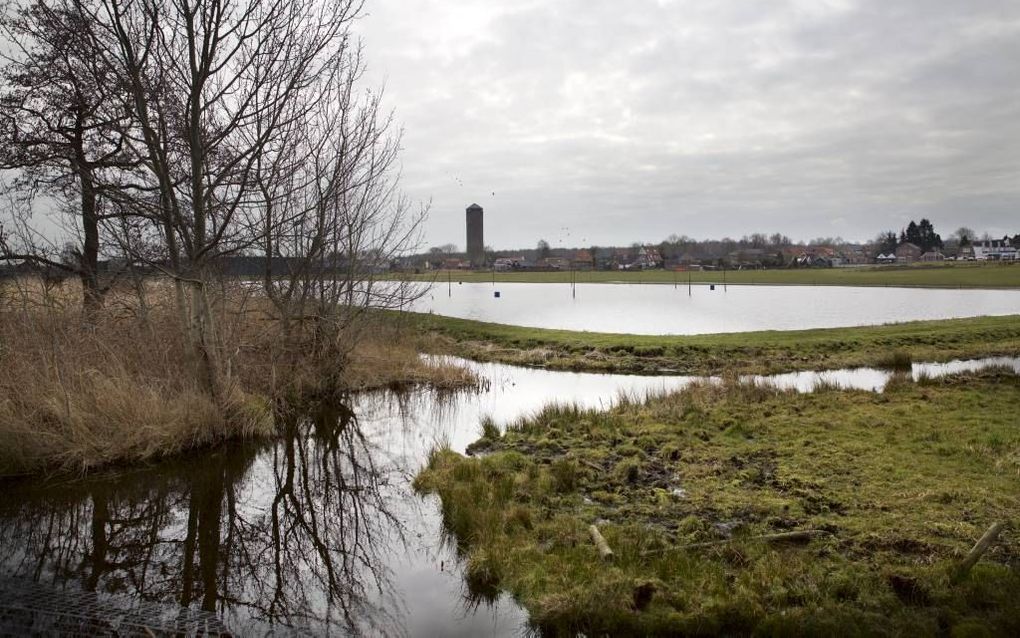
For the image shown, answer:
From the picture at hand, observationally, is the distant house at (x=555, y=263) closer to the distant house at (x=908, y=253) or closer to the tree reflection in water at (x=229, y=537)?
the distant house at (x=908, y=253)

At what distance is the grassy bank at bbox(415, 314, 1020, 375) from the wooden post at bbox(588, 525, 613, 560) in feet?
43.8

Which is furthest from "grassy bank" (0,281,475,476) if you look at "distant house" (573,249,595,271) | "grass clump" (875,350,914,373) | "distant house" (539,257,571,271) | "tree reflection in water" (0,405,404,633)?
"distant house" (539,257,571,271)

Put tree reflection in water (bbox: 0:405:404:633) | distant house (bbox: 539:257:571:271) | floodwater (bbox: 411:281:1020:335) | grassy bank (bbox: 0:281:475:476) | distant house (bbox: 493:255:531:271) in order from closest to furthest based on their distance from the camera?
tree reflection in water (bbox: 0:405:404:633)
grassy bank (bbox: 0:281:475:476)
floodwater (bbox: 411:281:1020:335)
distant house (bbox: 493:255:531:271)
distant house (bbox: 539:257:571:271)

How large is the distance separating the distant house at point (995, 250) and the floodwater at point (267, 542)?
146572 mm

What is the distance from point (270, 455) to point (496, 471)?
420 centimetres

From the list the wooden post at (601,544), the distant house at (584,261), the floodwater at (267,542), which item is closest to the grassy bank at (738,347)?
the floodwater at (267,542)

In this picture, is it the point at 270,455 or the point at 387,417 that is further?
the point at 387,417

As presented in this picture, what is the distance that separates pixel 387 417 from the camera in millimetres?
14641

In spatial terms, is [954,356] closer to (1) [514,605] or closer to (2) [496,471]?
(2) [496,471]

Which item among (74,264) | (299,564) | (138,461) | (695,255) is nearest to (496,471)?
(299,564)

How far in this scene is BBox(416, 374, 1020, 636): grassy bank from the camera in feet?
17.7

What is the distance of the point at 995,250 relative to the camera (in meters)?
140

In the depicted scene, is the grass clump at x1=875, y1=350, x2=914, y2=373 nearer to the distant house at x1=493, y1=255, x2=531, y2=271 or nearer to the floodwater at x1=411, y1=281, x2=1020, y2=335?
the floodwater at x1=411, y1=281, x2=1020, y2=335

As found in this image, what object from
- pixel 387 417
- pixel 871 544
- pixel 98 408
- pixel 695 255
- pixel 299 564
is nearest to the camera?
pixel 871 544
